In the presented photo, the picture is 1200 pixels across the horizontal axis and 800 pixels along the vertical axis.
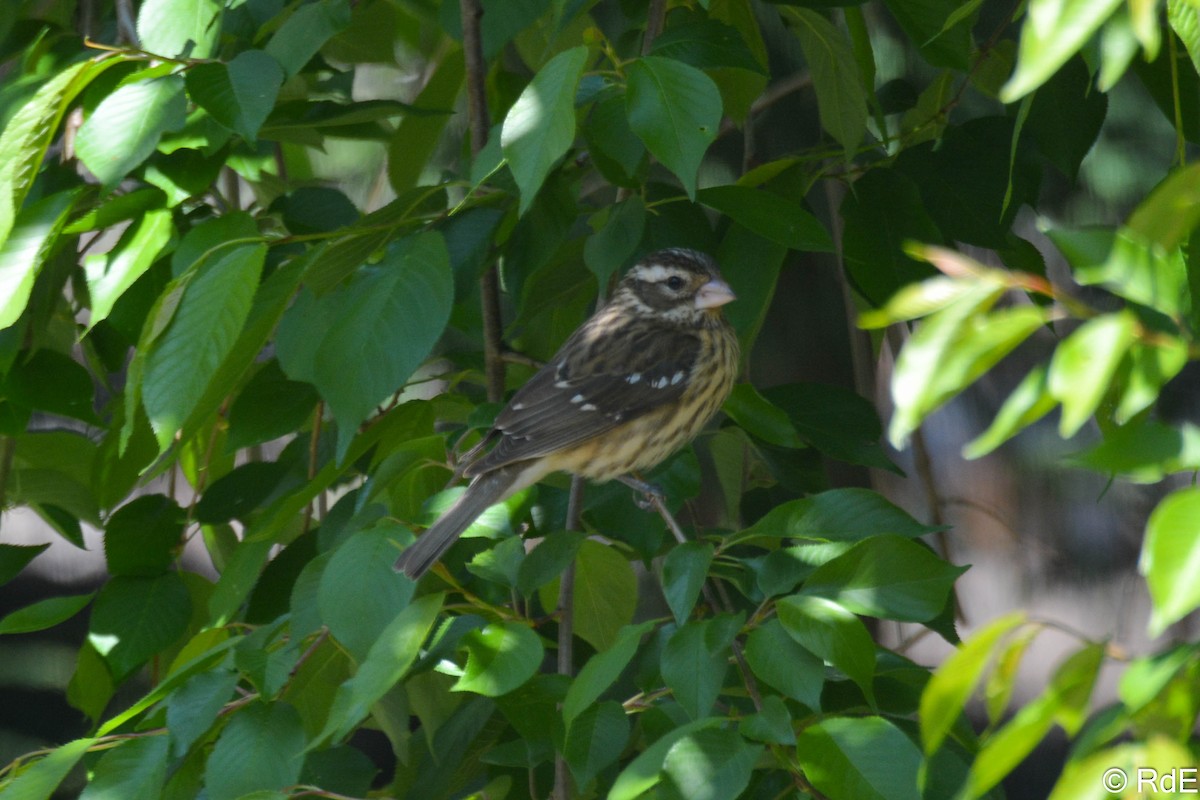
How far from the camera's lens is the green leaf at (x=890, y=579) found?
1694 millimetres

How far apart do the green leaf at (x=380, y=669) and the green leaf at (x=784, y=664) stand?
44cm

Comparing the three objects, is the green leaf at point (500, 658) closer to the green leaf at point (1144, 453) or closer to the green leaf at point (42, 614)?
the green leaf at point (42, 614)

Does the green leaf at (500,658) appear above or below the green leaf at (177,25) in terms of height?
below

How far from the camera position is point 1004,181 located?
2498 mm

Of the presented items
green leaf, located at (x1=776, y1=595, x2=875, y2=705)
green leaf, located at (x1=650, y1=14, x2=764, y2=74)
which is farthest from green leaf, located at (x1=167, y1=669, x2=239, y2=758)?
green leaf, located at (x1=650, y1=14, x2=764, y2=74)

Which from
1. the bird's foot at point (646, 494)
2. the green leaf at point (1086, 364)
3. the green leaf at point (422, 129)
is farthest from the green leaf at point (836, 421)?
the green leaf at point (1086, 364)

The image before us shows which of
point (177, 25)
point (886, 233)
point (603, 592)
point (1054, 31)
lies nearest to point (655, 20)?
point (886, 233)

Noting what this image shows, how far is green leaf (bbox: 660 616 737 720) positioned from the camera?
1.66 m

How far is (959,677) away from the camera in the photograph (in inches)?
35.1

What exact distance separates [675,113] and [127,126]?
35.1 inches

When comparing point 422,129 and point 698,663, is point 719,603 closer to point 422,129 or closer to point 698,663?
point 698,663

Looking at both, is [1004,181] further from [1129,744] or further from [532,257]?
[1129,744]

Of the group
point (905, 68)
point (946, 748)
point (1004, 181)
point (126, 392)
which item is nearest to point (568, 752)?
point (946, 748)

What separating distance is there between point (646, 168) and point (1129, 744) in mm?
1695
